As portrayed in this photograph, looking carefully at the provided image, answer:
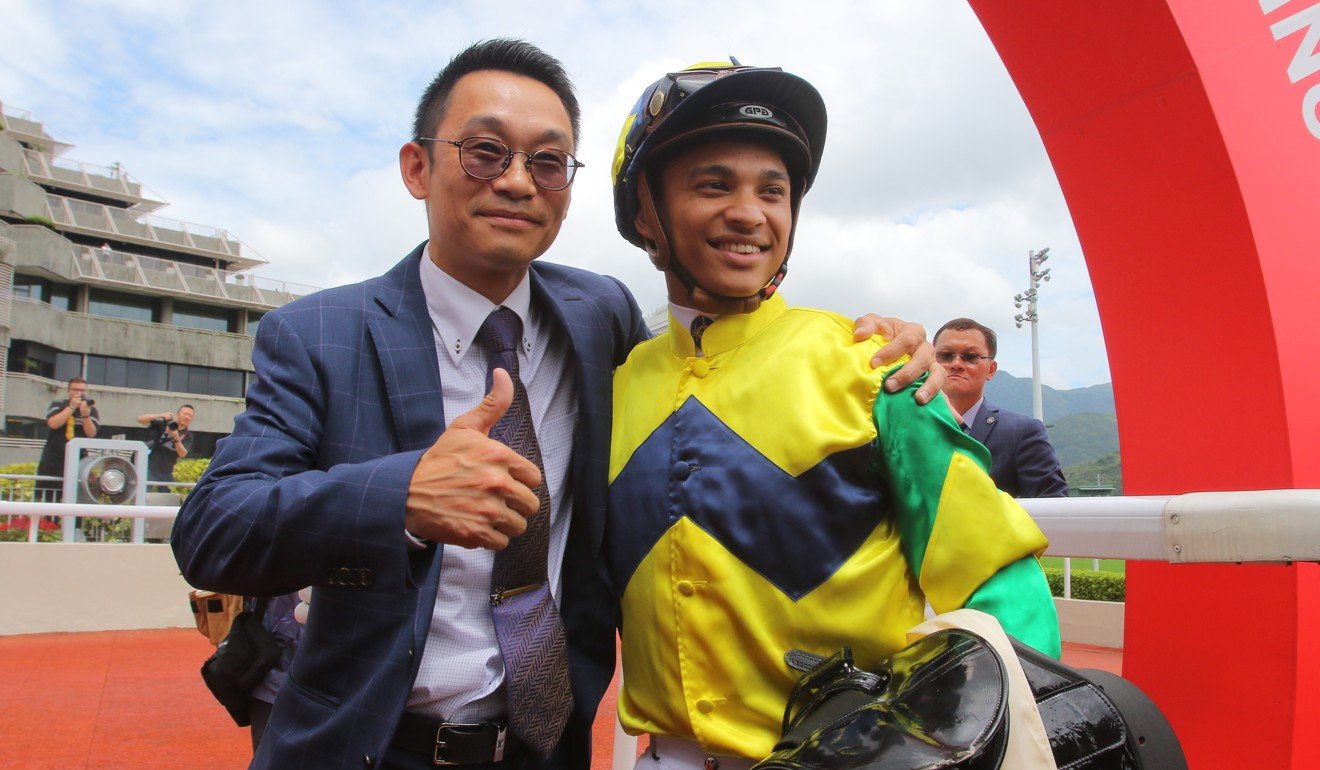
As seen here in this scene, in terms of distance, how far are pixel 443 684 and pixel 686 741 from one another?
0.44m

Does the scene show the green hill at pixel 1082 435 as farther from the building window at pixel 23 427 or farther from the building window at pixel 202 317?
the building window at pixel 23 427

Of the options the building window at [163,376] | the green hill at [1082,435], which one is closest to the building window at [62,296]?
the building window at [163,376]

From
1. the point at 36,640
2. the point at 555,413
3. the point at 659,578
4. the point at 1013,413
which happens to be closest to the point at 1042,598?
the point at 659,578

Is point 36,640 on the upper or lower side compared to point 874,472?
lower

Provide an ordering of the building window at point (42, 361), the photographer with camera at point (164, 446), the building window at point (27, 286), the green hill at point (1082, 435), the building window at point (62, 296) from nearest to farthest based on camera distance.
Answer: the photographer with camera at point (164, 446)
the building window at point (42, 361)
the building window at point (27, 286)
the building window at point (62, 296)
the green hill at point (1082, 435)

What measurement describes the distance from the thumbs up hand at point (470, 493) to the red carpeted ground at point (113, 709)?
125 inches

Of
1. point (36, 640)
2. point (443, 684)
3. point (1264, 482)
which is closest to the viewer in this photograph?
point (443, 684)

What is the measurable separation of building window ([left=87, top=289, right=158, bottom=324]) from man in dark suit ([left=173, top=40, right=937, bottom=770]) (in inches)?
1662

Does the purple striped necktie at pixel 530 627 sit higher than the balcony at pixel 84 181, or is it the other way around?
the balcony at pixel 84 181

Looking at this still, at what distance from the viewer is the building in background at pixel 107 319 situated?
106 ft

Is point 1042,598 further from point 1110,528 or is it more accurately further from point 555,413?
point 555,413

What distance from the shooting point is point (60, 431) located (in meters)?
8.75

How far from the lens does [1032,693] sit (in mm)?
1084

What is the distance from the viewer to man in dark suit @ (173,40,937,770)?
1348 mm
